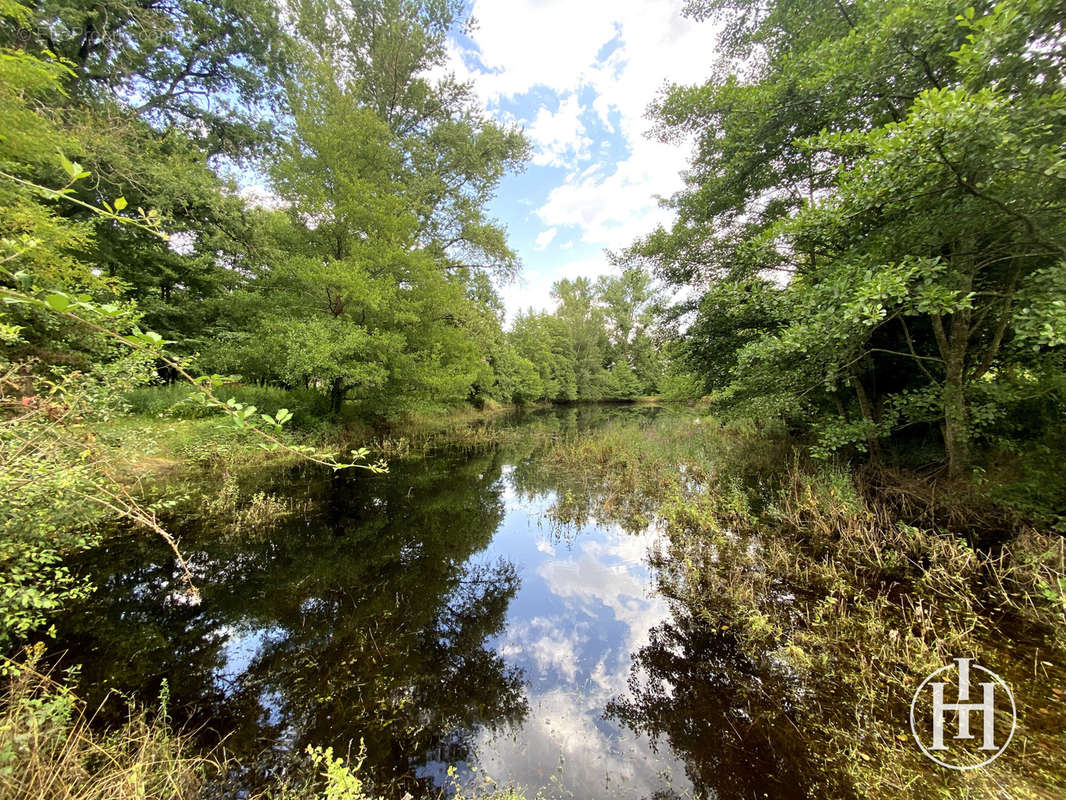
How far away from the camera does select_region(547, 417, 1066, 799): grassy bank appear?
Result: 252 cm

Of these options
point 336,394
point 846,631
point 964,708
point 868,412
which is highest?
point 868,412

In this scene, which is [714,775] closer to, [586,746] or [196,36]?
[586,746]

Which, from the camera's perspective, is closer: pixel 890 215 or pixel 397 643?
pixel 397 643

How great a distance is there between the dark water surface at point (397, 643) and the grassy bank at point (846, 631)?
50 cm

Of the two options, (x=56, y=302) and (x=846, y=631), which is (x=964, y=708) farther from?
(x=56, y=302)

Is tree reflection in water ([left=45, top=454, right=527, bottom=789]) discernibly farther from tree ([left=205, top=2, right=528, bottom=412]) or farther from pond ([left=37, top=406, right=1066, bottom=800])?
tree ([left=205, top=2, right=528, bottom=412])

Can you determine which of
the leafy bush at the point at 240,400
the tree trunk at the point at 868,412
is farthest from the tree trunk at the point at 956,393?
the leafy bush at the point at 240,400

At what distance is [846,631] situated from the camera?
3576 millimetres

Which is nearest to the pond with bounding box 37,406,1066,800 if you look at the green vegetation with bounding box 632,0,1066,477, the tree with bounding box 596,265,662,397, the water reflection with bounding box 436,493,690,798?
the water reflection with bounding box 436,493,690,798

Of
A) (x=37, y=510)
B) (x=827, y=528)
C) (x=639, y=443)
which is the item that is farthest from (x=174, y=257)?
(x=827, y=528)

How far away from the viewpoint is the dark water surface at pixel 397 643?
9.43ft

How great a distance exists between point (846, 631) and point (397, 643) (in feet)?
14.9

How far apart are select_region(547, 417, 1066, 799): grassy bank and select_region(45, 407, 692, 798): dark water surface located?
1.63 ft

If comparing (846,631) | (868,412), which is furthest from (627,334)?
(846,631)
